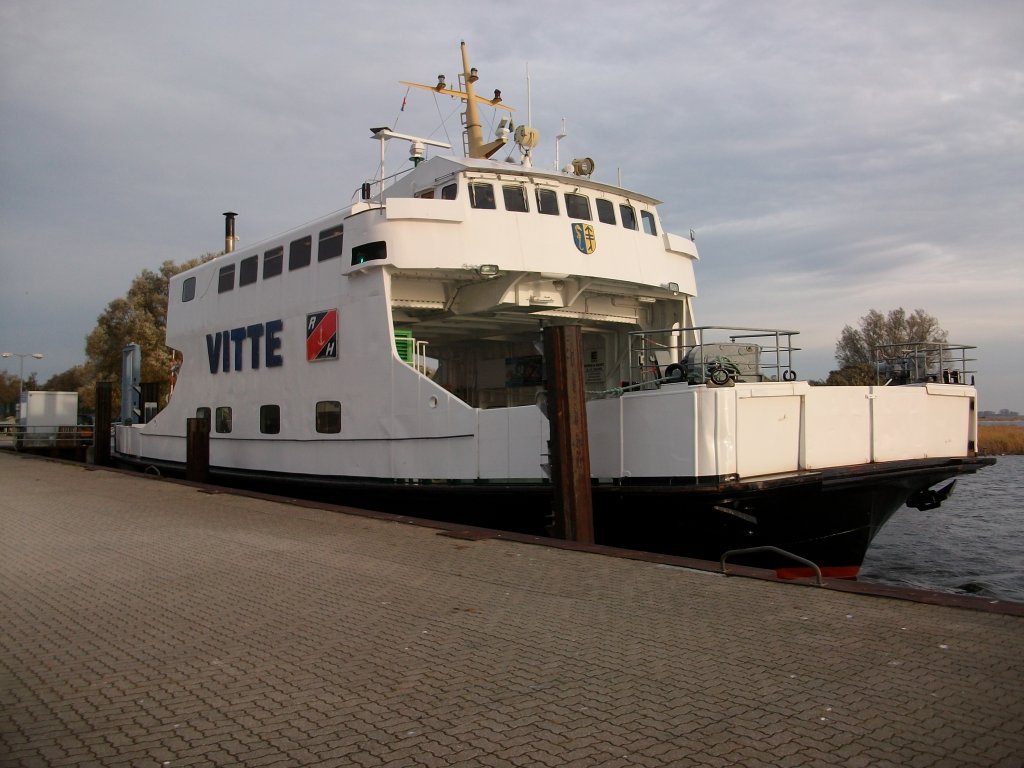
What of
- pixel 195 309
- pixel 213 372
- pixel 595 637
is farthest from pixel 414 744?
pixel 195 309

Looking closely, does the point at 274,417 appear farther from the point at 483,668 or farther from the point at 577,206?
the point at 483,668

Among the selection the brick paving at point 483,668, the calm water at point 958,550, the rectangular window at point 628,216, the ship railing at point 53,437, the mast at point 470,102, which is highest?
the mast at point 470,102

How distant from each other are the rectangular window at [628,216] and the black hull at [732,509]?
5.22 meters

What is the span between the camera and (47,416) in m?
32.8

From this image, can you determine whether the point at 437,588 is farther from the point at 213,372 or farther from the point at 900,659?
the point at 213,372

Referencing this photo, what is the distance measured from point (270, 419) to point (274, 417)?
149 mm

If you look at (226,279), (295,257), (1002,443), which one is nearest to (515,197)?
(295,257)

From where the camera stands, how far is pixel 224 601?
5902 mm

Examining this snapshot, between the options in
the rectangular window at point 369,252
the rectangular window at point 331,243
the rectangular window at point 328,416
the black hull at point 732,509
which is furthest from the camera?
the rectangular window at point 328,416

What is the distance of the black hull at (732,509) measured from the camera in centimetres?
822

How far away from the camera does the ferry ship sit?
333 inches

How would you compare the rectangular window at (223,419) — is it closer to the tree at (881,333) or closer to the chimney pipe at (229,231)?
the chimney pipe at (229,231)

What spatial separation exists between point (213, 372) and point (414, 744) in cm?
1342

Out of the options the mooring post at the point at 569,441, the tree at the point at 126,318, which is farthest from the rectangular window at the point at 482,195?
the tree at the point at 126,318
